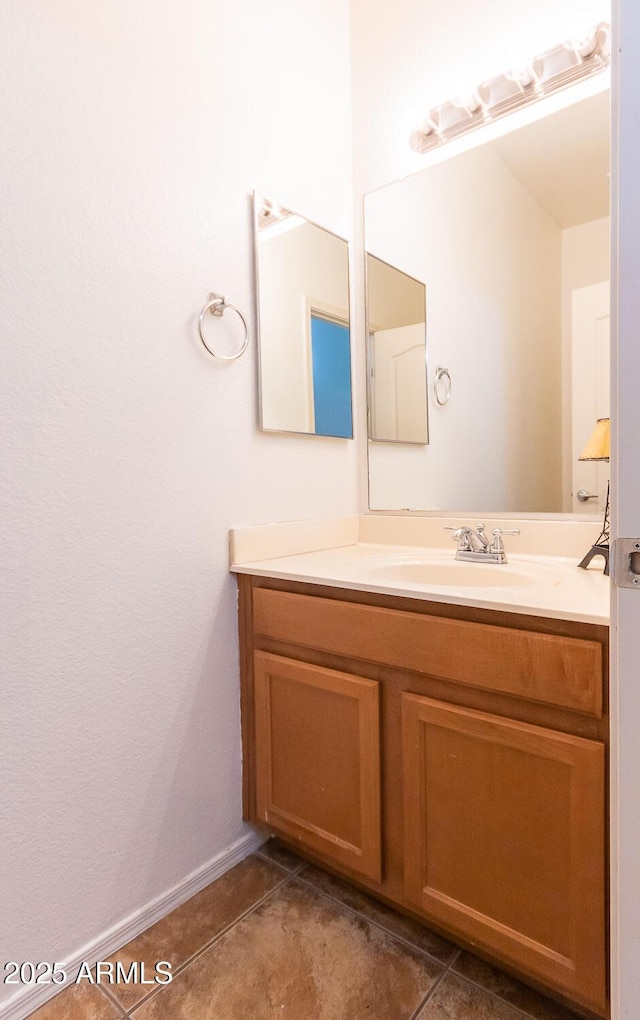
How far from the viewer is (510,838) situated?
3.27ft

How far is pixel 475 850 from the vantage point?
40.9 inches

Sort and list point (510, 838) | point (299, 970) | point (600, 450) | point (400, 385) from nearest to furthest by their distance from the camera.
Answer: point (510, 838) → point (299, 970) → point (600, 450) → point (400, 385)

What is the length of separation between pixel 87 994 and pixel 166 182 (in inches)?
68.8

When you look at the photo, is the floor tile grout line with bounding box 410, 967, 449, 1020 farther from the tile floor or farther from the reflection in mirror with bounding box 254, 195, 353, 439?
the reflection in mirror with bounding box 254, 195, 353, 439

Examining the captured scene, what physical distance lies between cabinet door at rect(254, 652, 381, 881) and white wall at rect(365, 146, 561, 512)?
696 millimetres

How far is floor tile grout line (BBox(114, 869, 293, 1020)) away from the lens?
1070 mm

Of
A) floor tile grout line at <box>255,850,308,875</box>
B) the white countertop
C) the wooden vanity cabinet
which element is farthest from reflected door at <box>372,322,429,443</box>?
floor tile grout line at <box>255,850,308,875</box>

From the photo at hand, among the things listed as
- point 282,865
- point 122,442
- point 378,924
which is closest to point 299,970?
point 378,924

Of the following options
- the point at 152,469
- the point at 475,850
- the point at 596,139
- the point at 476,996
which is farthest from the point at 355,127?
the point at 476,996

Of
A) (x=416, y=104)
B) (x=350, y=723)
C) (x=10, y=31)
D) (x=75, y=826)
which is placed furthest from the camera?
(x=416, y=104)

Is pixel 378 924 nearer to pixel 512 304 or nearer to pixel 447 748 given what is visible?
pixel 447 748

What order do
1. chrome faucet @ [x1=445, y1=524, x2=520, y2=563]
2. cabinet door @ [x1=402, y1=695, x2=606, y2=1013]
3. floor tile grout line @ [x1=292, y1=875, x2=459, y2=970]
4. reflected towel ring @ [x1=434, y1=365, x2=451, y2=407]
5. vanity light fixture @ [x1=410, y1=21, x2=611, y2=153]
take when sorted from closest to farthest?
cabinet door @ [x1=402, y1=695, x2=606, y2=1013], floor tile grout line @ [x1=292, y1=875, x2=459, y2=970], vanity light fixture @ [x1=410, y1=21, x2=611, y2=153], chrome faucet @ [x1=445, y1=524, x2=520, y2=563], reflected towel ring @ [x1=434, y1=365, x2=451, y2=407]

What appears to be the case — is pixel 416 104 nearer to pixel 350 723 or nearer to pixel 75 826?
pixel 350 723

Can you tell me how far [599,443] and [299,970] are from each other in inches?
54.4
